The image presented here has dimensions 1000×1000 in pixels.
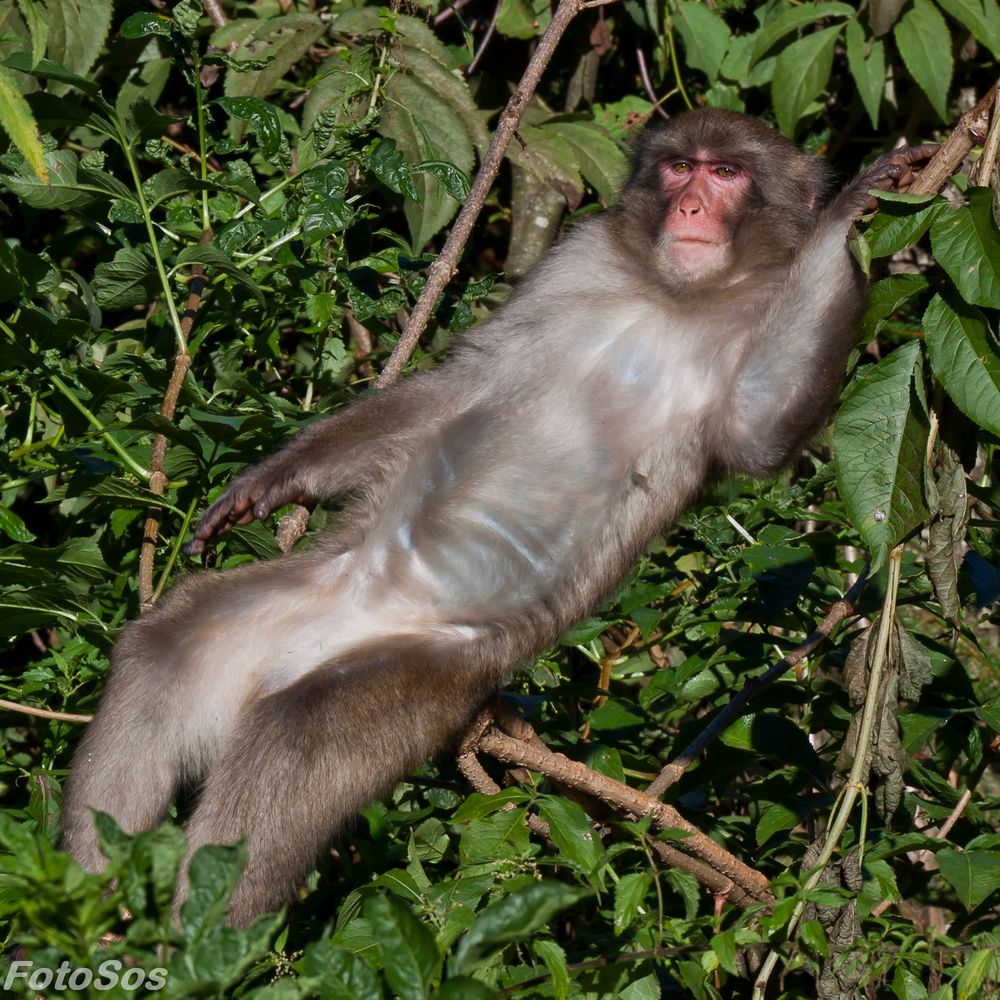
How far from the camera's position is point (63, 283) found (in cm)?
381

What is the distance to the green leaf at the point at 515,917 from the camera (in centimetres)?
159

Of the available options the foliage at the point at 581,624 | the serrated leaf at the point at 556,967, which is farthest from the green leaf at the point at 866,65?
the serrated leaf at the point at 556,967

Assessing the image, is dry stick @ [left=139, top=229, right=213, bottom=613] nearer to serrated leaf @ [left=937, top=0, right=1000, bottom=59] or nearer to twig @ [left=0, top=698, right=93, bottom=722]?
twig @ [left=0, top=698, right=93, bottom=722]

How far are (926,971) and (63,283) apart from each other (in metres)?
2.93

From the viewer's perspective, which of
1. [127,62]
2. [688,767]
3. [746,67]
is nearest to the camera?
[688,767]

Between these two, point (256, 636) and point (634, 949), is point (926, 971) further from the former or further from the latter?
point (256, 636)

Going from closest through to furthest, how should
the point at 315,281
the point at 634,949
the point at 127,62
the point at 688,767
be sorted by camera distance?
the point at 634,949 < the point at 688,767 < the point at 315,281 < the point at 127,62

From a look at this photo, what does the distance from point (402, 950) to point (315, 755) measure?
1.32 metres

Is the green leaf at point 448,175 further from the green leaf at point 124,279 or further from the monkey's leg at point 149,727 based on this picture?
the monkey's leg at point 149,727

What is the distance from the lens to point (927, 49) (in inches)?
182

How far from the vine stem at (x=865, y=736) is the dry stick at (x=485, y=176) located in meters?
1.56

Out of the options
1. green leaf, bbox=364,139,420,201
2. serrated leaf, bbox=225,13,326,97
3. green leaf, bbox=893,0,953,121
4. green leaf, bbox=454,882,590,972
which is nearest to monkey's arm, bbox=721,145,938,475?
→ green leaf, bbox=364,139,420,201

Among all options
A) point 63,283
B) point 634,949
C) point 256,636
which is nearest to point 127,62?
point 63,283

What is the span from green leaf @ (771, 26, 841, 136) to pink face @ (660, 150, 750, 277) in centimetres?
131
